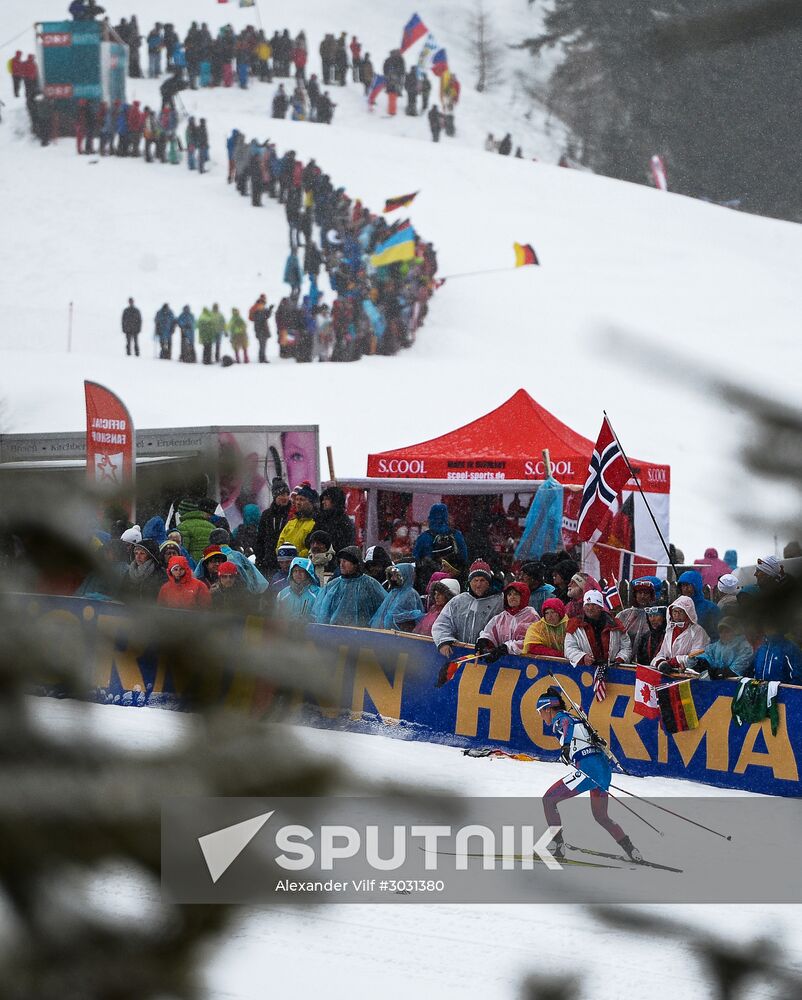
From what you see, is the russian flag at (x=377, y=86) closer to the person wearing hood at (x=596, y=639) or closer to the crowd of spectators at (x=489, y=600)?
the crowd of spectators at (x=489, y=600)

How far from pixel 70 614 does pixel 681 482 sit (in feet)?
67.0

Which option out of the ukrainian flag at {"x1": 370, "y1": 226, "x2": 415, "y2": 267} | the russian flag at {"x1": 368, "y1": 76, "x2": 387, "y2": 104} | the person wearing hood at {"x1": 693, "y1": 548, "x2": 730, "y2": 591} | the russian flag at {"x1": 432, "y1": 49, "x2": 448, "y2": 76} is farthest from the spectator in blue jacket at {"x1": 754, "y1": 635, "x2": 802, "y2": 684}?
the russian flag at {"x1": 432, "y1": 49, "x2": 448, "y2": 76}

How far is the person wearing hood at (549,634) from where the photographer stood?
8.65 meters

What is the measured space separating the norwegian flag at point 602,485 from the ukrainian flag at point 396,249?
17.1 metres

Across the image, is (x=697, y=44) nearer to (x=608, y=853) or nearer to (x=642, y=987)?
(x=642, y=987)

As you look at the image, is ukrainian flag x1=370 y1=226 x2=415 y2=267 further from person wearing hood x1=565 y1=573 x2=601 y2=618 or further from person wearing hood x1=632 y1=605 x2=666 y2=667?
person wearing hood x1=632 y1=605 x2=666 y2=667

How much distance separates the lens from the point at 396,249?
26750mm

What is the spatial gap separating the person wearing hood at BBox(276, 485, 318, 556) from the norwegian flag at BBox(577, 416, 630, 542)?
6.43ft

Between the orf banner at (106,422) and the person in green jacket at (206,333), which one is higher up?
the person in green jacket at (206,333)

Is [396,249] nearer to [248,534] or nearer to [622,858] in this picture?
[248,534]

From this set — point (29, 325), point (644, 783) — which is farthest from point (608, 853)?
point (29, 325)

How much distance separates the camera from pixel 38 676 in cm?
90

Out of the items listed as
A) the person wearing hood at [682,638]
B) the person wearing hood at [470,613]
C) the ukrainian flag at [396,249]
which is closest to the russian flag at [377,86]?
the ukrainian flag at [396,249]

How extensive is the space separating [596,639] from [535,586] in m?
1.00
